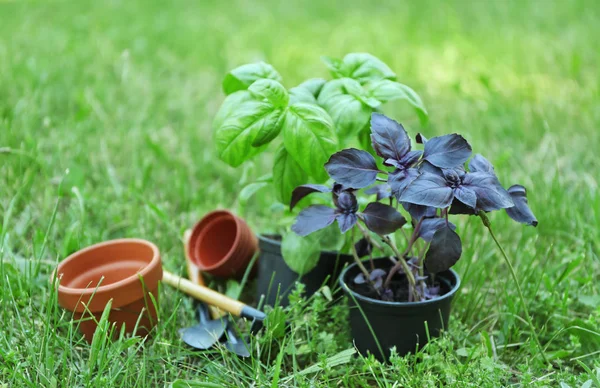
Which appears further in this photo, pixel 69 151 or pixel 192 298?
pixel 69 151

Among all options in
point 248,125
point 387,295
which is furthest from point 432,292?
point 248,125

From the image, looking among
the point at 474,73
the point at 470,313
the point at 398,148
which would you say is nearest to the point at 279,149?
the point at 398,148

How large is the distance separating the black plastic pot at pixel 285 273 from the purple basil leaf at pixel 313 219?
0.71 ft

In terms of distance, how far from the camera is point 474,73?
10.0 feet

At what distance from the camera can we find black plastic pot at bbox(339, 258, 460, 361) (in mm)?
1183

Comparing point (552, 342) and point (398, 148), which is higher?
point (398, 148)

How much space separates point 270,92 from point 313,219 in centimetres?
28

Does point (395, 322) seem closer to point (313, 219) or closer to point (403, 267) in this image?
point (403, 267)

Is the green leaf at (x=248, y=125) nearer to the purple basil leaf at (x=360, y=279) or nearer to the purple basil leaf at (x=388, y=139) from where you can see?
the purple basil leaf at (x=388, y=139)

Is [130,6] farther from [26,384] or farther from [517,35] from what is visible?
[26,384]

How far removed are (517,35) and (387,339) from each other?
2.85 meters

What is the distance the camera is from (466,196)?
41.5 inches

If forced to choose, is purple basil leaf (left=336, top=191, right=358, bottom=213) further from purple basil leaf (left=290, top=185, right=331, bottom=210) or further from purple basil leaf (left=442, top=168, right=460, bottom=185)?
purple basil leaf (left=442, top=168, right=460, bottom=185)

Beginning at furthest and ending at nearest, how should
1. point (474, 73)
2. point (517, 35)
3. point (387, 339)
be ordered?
point (517, 35), point (474, 73), point (387, 339)
